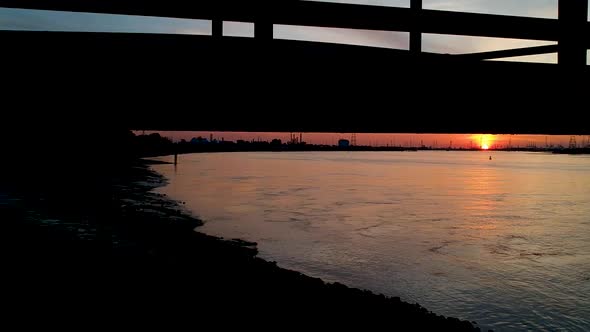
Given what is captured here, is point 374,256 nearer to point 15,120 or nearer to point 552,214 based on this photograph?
point 15,120

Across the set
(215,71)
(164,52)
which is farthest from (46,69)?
(215,71)

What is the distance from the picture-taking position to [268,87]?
11.0 feet

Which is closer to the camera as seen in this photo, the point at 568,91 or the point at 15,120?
the point at 15,120

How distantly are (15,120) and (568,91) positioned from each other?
4.16 metres

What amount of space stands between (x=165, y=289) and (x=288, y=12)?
48.3 ft

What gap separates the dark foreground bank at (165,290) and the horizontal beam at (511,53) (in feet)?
37.5

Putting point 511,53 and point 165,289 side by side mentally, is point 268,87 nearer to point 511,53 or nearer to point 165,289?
point 511,53

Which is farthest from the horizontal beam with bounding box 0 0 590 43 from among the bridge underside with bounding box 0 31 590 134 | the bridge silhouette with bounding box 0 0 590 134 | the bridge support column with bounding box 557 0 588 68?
the bridge support column with bounding box 557 0 588 68

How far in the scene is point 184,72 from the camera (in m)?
3.12

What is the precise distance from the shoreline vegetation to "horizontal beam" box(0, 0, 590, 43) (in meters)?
10.9

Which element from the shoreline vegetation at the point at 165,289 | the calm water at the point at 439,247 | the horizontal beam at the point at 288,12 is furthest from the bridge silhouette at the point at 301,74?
the calm water at the point at 439,247

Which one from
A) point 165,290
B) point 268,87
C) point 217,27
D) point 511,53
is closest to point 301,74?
point 268,87

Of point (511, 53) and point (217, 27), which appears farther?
point (511, 53)

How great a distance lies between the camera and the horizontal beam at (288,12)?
2.98m
